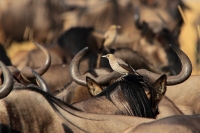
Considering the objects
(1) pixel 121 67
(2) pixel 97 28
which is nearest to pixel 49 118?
(1) pixel 121 67

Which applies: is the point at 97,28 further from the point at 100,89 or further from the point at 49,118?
the point at 49,118

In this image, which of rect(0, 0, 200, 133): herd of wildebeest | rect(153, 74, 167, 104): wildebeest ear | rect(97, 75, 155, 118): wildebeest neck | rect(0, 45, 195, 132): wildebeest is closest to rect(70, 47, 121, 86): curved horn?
rect(0, 0, 200, 133): herd of wildebeest

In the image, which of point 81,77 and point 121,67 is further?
point 81,77

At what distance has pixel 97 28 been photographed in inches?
672

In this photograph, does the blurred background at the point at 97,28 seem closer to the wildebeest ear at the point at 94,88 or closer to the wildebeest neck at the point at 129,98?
the wildebeest ear at the point at 94,88

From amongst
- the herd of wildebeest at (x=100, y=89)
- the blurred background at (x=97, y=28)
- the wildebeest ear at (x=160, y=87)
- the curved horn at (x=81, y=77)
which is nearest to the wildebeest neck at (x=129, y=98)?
the herd of wildebeest at (x=100, y=89)

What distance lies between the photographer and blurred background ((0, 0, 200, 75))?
12.4m

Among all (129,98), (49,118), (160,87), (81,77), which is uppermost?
(49,118)

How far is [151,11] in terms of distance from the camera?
744 inches

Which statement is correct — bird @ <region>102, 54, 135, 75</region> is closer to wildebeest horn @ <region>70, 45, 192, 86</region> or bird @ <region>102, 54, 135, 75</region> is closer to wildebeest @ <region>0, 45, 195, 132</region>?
wildebeest horn @ <region>70, 45, 192, 86</region>

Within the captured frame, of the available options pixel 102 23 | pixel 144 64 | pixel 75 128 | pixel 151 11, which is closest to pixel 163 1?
pixel 151 11

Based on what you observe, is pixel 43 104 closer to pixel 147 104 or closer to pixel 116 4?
pixel 147 104

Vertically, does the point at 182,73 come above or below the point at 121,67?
above

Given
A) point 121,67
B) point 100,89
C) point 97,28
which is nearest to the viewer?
point 100,89
